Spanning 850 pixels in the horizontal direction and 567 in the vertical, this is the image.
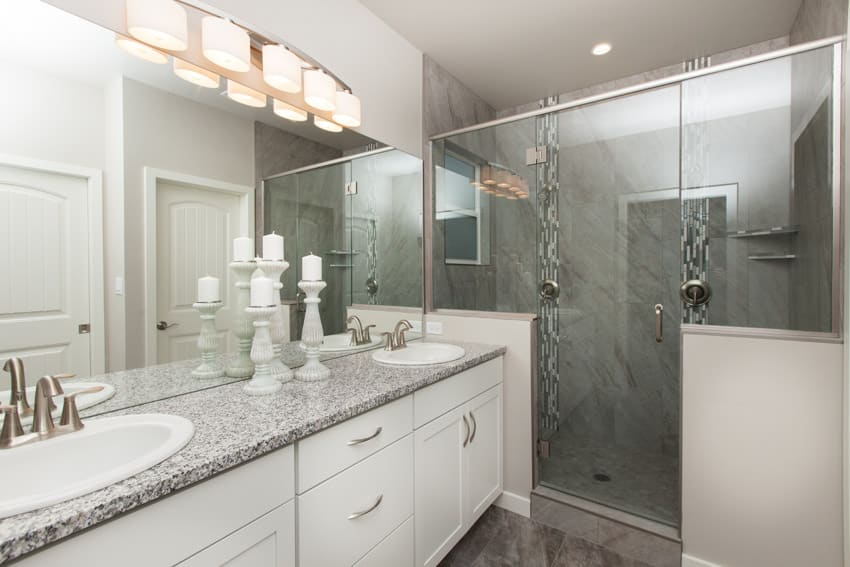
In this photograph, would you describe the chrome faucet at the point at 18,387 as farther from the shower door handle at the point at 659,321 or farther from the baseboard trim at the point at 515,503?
the shower door handle at the point at 659,321

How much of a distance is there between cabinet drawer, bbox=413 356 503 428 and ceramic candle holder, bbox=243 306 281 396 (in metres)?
0.52

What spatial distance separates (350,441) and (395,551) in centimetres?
51

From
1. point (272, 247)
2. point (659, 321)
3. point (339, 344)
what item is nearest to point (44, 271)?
point (272, 247)

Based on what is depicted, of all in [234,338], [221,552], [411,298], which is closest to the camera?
[221,552]

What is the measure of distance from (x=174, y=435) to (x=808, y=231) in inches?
86.2

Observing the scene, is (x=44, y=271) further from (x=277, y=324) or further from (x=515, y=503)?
(x=515, y=503)

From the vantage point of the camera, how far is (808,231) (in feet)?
4.91

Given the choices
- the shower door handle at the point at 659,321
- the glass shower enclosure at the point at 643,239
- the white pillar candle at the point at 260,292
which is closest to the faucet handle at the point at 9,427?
the white pillar candle at the point at 260,292

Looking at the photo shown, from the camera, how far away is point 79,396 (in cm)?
108

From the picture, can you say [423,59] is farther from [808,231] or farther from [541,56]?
[808,231]

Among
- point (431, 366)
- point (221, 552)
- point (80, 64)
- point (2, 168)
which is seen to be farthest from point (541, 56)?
point (221, 552)

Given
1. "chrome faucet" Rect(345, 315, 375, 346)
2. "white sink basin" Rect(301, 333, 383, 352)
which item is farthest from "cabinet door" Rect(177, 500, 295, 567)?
"chrome faucet" Rect(345, 315, 375, 346)

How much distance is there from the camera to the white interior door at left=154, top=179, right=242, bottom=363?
1282 mm

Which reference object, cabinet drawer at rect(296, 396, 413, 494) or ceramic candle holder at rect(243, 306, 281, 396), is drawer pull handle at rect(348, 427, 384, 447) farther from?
ceramic candle holder at rect(243, 306, 281, 396)
